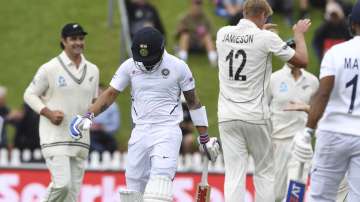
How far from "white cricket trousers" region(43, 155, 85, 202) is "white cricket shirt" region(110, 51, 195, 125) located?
2.25 metres

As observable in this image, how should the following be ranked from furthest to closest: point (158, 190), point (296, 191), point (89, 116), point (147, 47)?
point (89, 116), point (147, 47), point (158, 190), point (296, 191)

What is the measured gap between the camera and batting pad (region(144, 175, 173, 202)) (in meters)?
12.0

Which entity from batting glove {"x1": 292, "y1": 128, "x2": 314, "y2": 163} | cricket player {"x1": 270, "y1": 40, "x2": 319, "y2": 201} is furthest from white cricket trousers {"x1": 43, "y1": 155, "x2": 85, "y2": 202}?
batting glove {"x1": 292, "y1": 128, "x2": 314, "y2": 163}

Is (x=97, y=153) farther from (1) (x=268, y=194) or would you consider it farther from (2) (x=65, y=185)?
(1) (x=268, y=194)

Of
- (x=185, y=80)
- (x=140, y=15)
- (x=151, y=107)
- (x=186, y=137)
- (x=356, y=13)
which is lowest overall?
(x=186, y=137)

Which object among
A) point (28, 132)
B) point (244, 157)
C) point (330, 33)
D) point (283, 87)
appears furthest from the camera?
point (330, 33)

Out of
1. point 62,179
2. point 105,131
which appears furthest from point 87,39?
point 62,179

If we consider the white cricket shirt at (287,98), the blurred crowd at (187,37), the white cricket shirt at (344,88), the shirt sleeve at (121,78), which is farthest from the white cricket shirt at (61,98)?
the white cricket shirt at (344,88)

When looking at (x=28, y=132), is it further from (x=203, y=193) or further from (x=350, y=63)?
(x=350, y=63)

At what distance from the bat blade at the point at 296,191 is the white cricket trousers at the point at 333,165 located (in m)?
0.57

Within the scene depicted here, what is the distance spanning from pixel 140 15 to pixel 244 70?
30.4 ft

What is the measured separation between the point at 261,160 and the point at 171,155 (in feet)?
4.81

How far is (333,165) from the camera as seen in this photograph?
36.1ft

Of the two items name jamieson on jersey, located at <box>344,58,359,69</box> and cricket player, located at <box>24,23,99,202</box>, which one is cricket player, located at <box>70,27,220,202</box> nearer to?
cricket player, located at <box>24,23,99,202</box>
